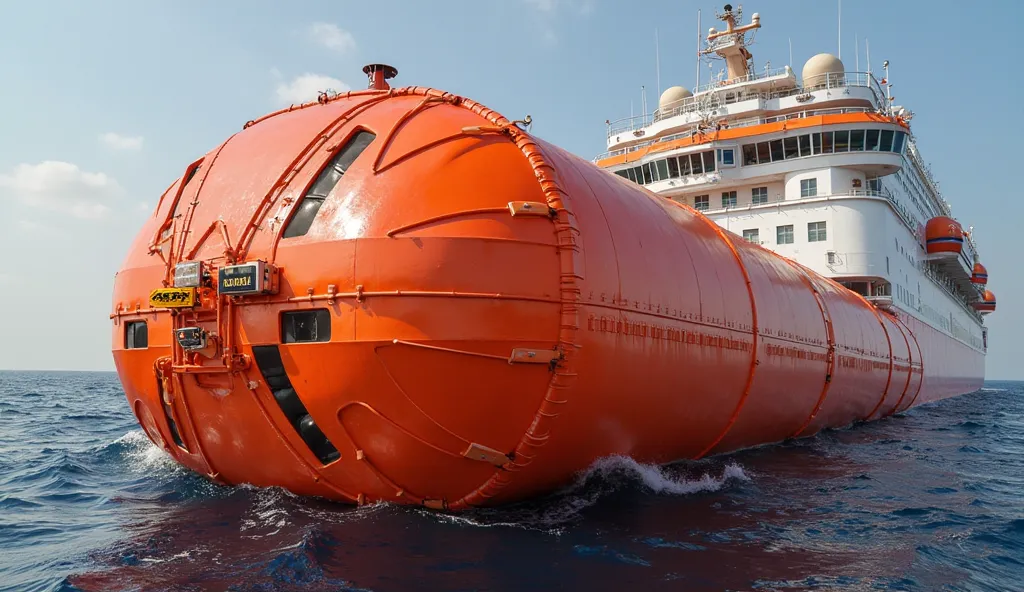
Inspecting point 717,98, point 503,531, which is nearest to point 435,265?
point 503,531

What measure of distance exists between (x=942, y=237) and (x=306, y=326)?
121ft

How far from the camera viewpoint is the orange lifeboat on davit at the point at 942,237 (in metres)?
34.2

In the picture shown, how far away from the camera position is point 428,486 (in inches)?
257

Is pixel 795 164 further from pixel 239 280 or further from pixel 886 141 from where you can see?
pixel 239 280

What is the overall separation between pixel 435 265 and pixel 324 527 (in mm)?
2581

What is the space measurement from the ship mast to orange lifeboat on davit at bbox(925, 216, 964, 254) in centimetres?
1342

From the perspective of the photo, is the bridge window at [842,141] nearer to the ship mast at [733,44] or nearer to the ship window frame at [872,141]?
the ship window frame at [872,141]

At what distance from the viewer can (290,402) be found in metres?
6.56

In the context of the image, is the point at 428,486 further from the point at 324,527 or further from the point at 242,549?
the point at 242,549

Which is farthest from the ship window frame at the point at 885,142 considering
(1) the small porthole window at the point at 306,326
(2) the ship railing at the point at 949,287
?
(1) the small porthole window at the point at 306,326

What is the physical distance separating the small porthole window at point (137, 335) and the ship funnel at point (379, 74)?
3.82 m

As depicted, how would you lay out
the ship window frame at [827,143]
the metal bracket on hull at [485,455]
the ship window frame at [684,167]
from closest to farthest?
the metal bracket on hull at [485,455] < the ship window frame at [827,143] < the ship window frame at [684,167]

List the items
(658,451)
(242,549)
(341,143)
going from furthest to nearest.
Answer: (658,451)
(341,143)
(242,549)

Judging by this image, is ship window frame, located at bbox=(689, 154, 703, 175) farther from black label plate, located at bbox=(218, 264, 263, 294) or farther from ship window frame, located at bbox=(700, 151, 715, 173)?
black label plate, located at bbox=(218, 264, 263, 294)
